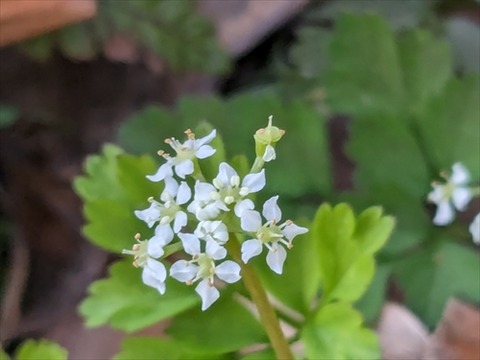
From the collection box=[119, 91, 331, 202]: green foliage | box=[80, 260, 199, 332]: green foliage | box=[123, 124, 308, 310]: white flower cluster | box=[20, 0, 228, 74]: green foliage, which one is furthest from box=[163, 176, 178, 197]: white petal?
box=[20, 0, 228, 74]: green foliage

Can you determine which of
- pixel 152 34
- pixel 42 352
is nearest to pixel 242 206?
pixel 42 352

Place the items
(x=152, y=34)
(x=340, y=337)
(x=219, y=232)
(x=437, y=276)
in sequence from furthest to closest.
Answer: (x=152, y=34), (x=437, y=276), (x=340, y=337), (x=219, y=232)

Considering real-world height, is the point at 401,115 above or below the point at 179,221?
above

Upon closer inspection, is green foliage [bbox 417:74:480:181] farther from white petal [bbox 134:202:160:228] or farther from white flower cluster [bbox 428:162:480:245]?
white petal [bbox 134:202:160:228]

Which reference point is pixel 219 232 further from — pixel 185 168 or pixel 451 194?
pixel 451 194

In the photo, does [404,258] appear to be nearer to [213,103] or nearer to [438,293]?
[438,293]
